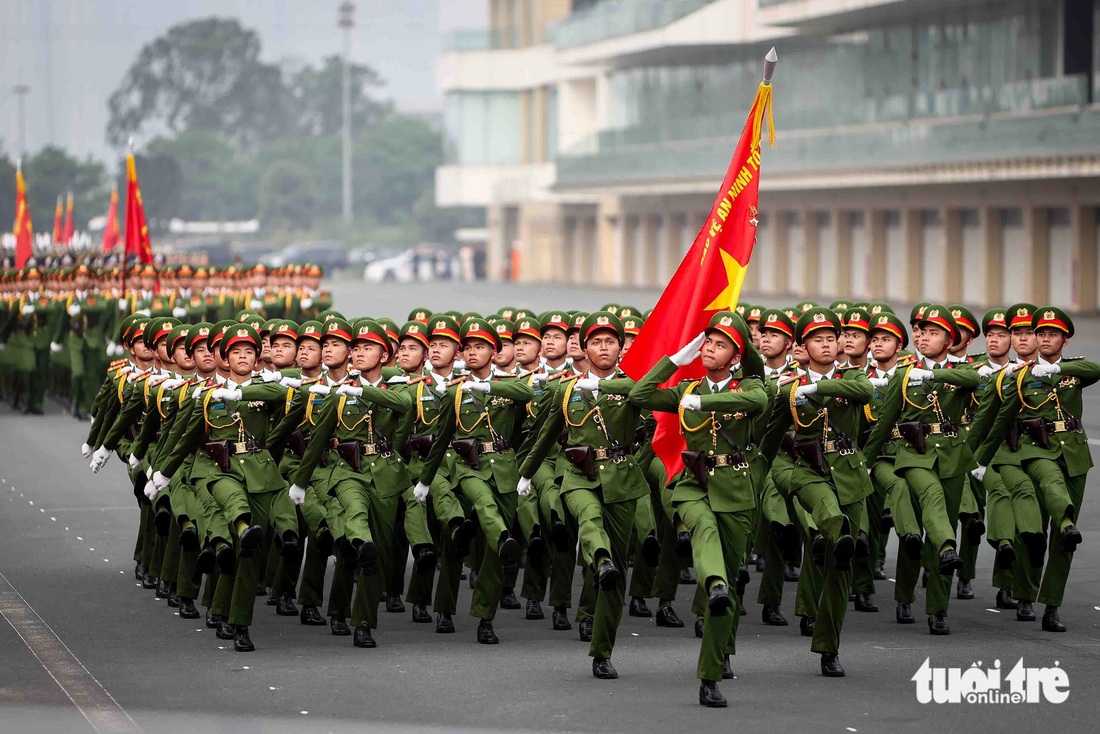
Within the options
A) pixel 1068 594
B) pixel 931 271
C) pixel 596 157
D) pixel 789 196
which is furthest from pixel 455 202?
pixel 1068 594

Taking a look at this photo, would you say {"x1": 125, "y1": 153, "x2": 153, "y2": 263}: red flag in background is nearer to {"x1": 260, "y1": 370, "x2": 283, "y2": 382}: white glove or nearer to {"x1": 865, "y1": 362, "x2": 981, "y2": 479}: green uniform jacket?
{"x1": 260, "y1": 370, "x2": 283, "y2": 382}: white glove

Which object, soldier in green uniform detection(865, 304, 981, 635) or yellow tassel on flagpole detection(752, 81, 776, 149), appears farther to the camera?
yellow tassel on flagpole detection(752, 81, 776, 149)

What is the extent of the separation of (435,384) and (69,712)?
10.8 ft

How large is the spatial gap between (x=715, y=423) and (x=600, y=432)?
40.2 inches

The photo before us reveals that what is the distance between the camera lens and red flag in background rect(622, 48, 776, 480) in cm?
1169

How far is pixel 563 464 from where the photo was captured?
40.1 feet

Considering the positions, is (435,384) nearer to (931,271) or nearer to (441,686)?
(441,686)

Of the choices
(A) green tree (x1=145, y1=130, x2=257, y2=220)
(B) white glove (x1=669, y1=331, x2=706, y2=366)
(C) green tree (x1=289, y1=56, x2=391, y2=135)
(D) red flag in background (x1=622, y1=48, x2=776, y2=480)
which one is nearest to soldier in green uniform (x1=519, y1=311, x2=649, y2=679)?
(D) red flag in background (x1=622, y1=48, x2=776, y2=480)

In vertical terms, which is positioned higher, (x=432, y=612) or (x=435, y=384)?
(x=435, y=384)

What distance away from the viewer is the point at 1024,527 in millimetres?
12117

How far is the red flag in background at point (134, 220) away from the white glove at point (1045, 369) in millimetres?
14327

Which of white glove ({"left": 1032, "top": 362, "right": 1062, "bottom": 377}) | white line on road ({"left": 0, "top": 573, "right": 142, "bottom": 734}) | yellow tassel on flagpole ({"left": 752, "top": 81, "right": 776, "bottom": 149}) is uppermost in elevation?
yellow tassel on flagpole ({"left": 752, "top": 81, "right": 776, "bottom": 149})

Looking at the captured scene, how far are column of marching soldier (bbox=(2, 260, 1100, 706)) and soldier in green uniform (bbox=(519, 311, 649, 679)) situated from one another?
12 millimetres

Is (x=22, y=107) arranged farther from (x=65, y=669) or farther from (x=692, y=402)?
(x=692, y=402)
